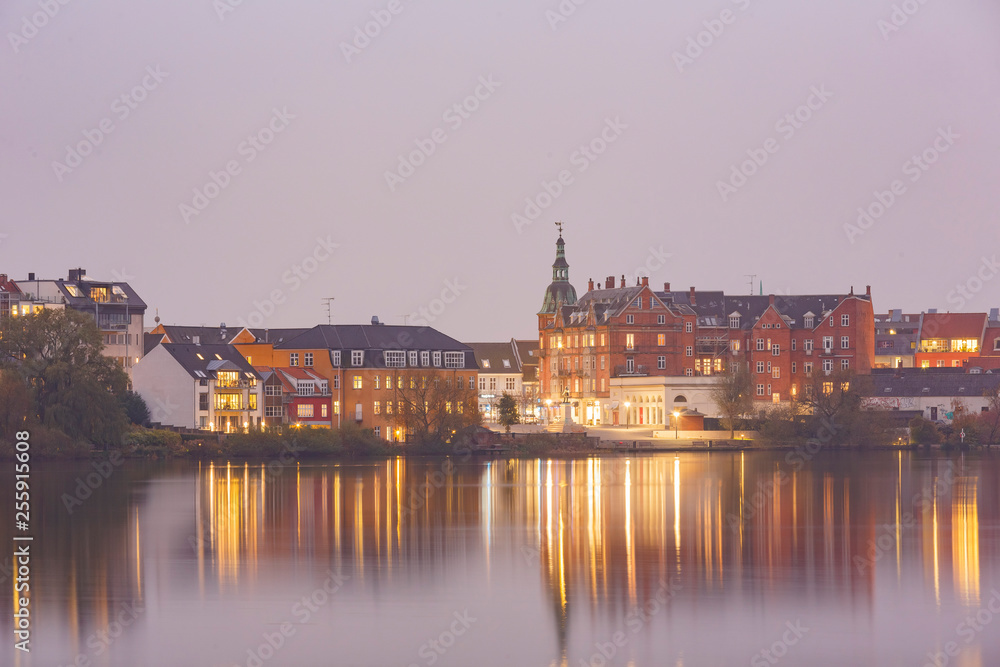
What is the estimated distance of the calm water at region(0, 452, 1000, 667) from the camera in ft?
78.4

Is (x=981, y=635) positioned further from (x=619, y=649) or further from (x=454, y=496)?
(x=454, y=496)

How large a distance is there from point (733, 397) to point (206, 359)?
38277 millimetres

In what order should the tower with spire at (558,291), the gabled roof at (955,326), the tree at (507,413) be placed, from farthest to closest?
the gabled roof at (955,326) < the tower with spire at (558,291) < the tree at (507,413)

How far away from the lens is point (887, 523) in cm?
4303

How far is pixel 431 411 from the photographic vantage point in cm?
9112

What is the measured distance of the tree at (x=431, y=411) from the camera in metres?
89.9

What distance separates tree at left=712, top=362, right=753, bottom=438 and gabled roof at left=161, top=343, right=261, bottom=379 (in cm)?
3402

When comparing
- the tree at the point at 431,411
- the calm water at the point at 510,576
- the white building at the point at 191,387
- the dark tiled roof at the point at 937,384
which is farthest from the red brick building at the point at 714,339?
the calm water at the point at 510,576

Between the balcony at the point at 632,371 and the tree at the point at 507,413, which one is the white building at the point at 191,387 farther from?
the balcony at the point at 632,371

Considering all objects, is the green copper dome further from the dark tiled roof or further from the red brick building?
the dark tiled roof

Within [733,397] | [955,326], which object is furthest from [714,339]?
[955,326]

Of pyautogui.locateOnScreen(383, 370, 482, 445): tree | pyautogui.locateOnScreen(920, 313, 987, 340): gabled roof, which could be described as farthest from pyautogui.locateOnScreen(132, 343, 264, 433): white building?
pyautogui.locateOnScreen(920, 313, 987, 340): gabled roof

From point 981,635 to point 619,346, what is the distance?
100945 mm

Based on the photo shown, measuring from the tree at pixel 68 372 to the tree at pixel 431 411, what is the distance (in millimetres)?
18835
